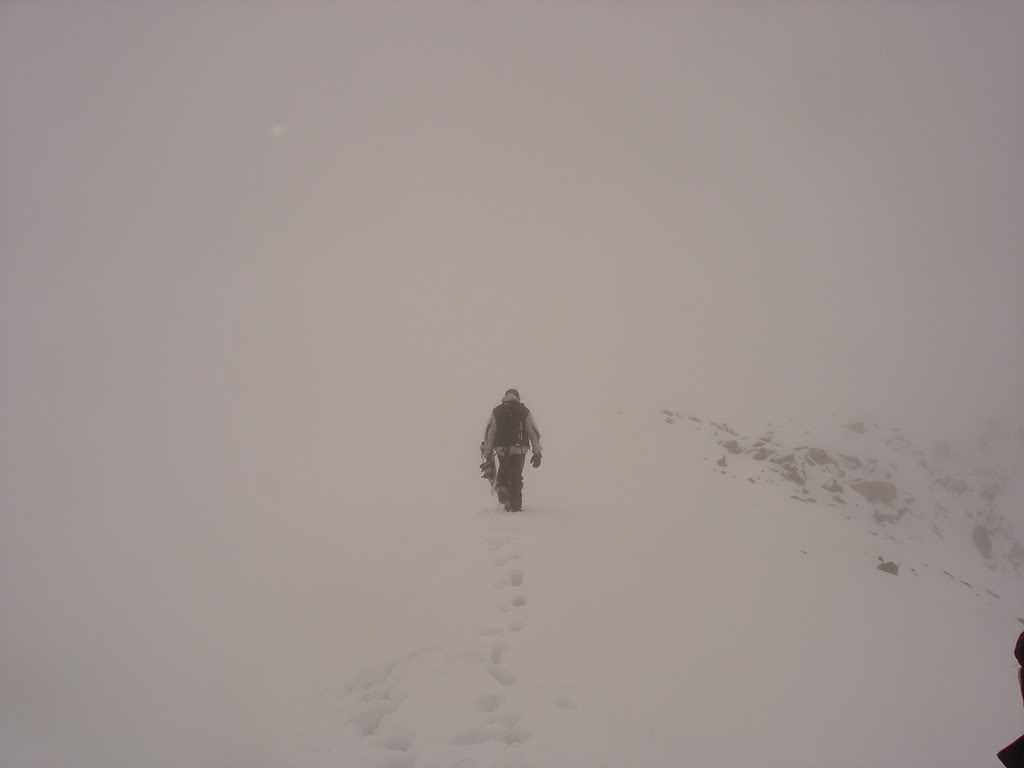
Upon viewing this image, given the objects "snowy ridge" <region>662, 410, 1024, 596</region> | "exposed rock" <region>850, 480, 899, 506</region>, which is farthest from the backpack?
"exposed rock" <region>850, 480, 899, 506</region>

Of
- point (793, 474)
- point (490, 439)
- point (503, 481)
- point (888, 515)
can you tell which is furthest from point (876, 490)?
point (490, 439)

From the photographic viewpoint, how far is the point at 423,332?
2201 inches

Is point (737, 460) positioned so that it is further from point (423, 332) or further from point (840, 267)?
point (840, 267)

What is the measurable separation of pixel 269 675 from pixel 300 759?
2696 millimetres

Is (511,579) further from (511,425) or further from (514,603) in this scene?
(511,425)

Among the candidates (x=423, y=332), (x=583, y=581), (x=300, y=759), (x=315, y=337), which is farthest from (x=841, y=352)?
(x=300, y=759)

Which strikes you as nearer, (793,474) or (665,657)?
(665,657)

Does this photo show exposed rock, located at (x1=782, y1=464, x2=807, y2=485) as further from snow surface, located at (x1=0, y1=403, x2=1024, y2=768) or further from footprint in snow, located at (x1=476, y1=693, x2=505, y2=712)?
footprint in snow, located at (x1=476, y1=693, x2=505, y2=712)

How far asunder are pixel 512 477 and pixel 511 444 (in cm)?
70

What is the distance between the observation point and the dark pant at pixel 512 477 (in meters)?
11.9

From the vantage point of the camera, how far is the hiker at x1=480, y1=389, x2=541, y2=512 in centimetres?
1182

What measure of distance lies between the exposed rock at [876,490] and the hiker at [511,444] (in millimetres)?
19990

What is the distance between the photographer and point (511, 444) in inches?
464

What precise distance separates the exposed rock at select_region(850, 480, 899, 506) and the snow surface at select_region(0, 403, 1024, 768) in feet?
31.5
